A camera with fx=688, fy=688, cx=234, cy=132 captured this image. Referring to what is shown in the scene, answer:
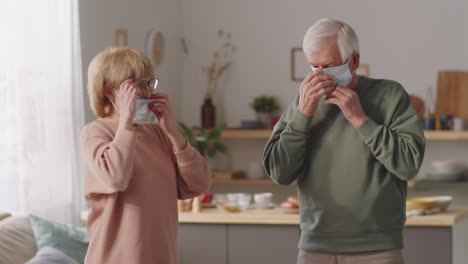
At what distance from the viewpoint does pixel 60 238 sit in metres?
3.29

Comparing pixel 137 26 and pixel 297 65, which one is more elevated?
pixel 137 26

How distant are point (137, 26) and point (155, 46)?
0.98ft

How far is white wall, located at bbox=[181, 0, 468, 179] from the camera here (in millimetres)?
5512

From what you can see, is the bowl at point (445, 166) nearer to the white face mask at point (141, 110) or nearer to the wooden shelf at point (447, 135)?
the wooden shelf at point (447, 135)

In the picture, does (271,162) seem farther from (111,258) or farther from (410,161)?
(111,258)

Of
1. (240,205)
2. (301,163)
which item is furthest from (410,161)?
(240,205)

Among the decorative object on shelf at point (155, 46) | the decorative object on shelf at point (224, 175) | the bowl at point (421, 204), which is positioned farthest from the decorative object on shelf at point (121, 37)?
the bowl at point (421, 204)

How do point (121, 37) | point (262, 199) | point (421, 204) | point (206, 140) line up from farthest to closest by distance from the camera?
point (206, 140)
point (121, 37)
point (262, 199)
point (421, 204)

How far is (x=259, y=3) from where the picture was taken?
19.1ft

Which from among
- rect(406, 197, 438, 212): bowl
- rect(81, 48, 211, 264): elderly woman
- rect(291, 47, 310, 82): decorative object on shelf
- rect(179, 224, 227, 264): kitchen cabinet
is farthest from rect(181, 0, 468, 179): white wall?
rect(81, 48, 211, 264): elderly woman

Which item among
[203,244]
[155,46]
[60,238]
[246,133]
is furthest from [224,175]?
[60,238]

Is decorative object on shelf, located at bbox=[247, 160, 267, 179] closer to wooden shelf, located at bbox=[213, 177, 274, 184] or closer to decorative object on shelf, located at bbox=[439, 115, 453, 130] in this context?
wooden shelf, located at bbox=[213, 177, 274, 184]

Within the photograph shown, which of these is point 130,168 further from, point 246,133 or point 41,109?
point 246,133

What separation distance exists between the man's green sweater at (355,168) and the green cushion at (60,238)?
1613 mm
